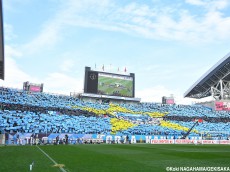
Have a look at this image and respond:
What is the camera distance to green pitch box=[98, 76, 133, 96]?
66.7 metres

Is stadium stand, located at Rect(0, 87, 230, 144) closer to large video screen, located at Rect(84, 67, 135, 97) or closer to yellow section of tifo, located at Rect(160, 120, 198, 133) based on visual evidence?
yellow section of tifo, located at Rect(160, 120, 198, 133)

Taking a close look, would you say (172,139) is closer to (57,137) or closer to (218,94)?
(57,137)

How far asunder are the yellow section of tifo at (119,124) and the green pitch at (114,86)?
27.0 ft

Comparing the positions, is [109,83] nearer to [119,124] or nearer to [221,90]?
[119,124]

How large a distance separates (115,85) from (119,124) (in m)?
11.5

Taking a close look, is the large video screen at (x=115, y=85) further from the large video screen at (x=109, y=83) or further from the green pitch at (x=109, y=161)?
the green pitch at (x=109, y=161)

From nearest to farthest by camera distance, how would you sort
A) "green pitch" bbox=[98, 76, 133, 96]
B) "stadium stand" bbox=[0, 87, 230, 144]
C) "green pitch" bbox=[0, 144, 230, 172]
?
"green pitch" bbox=[0, 144, 230, 172], "stadium stand" bbox=[0, 87, 230, 144], "green pitch" bbox=[98, 76, 133, 96]

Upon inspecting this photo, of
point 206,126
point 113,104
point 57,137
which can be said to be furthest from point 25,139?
point 206,126

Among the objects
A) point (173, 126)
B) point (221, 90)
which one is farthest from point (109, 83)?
point (221, 90)

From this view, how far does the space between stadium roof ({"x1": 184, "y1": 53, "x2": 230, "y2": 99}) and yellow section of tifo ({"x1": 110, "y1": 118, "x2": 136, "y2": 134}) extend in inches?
1228

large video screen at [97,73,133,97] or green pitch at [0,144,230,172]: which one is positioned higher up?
large video screen at [97,73,133,97]

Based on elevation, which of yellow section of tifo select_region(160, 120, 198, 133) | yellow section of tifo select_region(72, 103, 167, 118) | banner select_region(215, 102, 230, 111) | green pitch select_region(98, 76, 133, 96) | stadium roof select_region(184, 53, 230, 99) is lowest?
yellow section of tifo select_region(160, 120, 198, 133)

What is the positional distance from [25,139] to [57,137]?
507 cm

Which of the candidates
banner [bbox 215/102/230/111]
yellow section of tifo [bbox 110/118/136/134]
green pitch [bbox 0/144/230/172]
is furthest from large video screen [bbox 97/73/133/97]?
green pitch [bbox 0/144/230/172]
